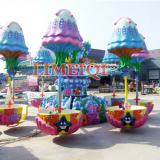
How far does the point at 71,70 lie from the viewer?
25.1 feet

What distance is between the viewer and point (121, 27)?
6.98 meters

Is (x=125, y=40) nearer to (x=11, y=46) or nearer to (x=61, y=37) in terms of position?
(x=61, y=37)

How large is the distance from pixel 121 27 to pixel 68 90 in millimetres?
3564

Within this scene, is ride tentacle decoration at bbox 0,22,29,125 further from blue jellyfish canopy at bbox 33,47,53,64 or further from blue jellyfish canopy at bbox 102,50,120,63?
blue jellyfish canopy at bbox 102,50,120,63

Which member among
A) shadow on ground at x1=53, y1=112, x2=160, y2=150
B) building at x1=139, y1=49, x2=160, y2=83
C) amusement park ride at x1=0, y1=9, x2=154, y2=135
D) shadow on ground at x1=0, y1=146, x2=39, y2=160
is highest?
building at x1=139, y1=49, x2=160, y2=83

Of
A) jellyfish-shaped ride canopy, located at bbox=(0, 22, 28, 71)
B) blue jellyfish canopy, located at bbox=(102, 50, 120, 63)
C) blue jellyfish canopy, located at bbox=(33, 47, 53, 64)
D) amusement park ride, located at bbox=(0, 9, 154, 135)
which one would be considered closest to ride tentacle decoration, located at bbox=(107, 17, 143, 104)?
amusement park ride, located at bbox=(0, 9, 154, 135)

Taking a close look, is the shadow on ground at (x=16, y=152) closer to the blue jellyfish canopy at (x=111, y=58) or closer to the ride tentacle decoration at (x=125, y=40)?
the ride tentacle decoration at (x=125, y=40)

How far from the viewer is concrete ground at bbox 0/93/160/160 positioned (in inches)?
183

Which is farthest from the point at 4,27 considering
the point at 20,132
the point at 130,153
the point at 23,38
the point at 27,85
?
the point at 27,85

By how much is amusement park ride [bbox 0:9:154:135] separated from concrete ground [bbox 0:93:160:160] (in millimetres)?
387

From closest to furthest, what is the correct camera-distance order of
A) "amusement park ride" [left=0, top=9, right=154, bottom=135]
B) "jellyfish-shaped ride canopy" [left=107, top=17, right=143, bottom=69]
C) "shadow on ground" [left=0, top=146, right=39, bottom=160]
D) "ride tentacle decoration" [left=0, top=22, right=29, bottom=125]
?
"shadow on ground" [left=0, top=146, right=39, bottom=160] → "amusement park ride" [left=0, top=9, right=154, bottom=135] → "jellyfish-shaped ride canopy" [left=107, top=17, right=143, bottom=69] → "ride tentacle decoration" [left=0, top=22, right=29, bottom=125]

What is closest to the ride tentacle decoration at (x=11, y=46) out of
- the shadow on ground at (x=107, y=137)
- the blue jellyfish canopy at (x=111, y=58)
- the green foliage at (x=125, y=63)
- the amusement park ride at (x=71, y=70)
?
the amusement park ride at (x=71, y=70)

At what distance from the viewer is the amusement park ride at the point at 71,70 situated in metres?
5.92

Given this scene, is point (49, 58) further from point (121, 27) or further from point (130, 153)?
point (130, 153)
